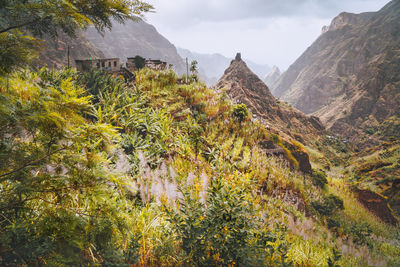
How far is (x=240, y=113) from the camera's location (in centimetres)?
782

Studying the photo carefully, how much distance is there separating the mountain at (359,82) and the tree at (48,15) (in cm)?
8366

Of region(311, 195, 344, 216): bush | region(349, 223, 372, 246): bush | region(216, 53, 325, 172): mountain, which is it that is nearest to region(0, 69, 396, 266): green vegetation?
region(349, 223, 372, 246): bush

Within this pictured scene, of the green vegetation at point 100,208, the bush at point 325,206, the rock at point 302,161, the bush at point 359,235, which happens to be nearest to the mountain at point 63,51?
the rock at point 302,161

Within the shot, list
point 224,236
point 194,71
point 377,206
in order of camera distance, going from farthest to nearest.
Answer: point 194,71 → point 377,206 → point 224,236

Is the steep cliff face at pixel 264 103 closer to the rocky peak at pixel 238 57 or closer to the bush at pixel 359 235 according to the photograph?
the rocky peak at pixel 238 57

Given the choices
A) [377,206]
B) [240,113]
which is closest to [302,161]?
[377,206]

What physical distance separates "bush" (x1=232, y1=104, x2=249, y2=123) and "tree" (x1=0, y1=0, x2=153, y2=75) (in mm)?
5932

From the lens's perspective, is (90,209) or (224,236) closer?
(90,209)

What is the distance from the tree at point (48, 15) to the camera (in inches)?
64.6

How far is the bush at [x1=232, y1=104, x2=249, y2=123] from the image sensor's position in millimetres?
7797

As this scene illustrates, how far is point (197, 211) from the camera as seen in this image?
201 cm

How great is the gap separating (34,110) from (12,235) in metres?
1.05

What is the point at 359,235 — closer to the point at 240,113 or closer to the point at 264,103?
the point at 240,113

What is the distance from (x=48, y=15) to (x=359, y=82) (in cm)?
15094
